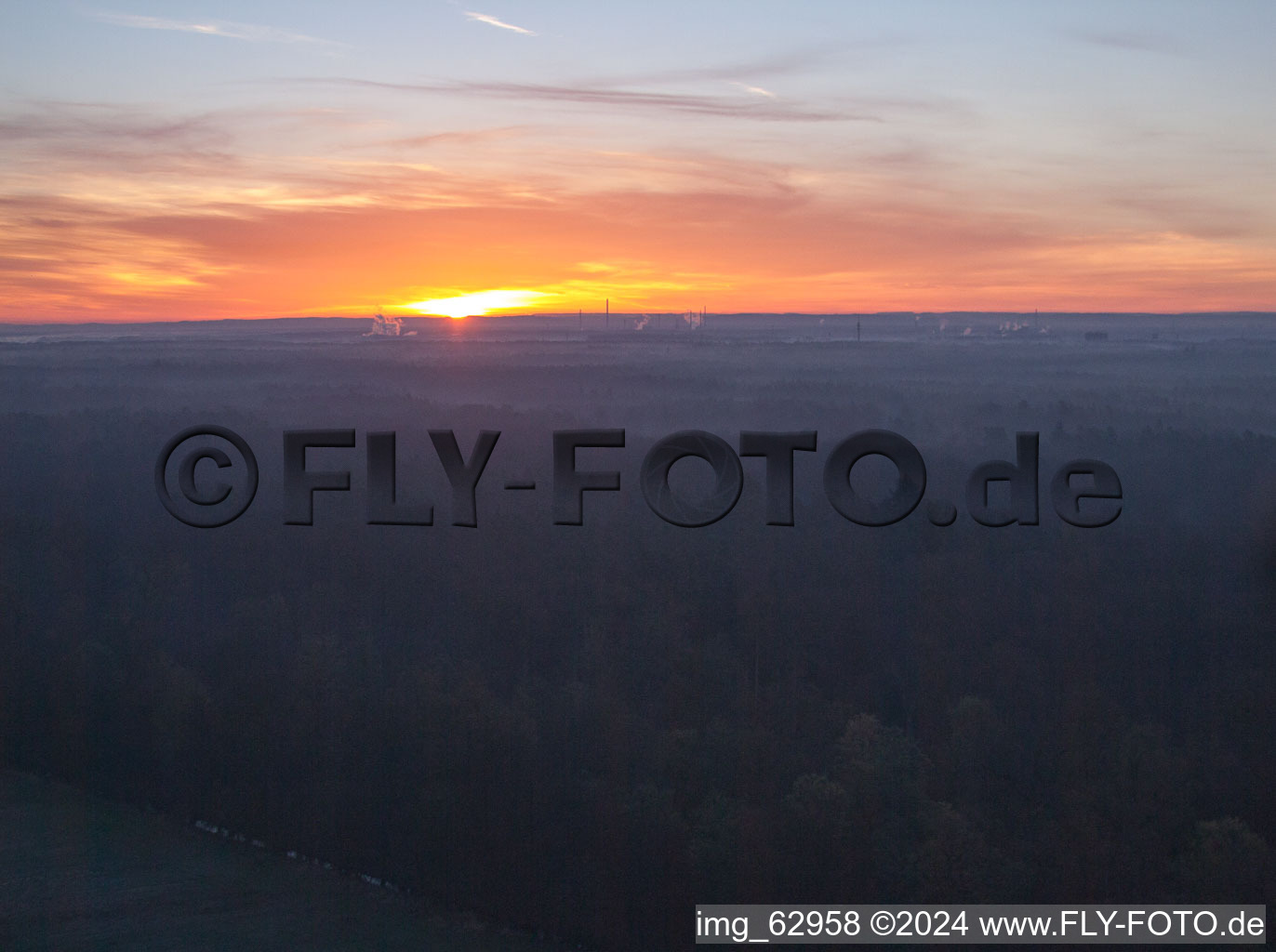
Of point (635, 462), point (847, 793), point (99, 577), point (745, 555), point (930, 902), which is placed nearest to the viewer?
point (930, 902)

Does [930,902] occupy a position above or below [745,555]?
below

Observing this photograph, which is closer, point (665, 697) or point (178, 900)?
point (178, 900)

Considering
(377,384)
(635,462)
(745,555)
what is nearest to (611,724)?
(745,555)

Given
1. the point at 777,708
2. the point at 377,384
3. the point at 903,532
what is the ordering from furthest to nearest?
the point at 377,384 → the point at 903,532 → the point at 777,708

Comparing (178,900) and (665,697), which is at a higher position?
(665,697)

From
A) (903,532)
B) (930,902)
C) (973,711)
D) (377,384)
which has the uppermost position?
(377,384)

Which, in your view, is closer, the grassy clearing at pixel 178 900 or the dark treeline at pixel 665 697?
the grassy clearing at pixel 178 900

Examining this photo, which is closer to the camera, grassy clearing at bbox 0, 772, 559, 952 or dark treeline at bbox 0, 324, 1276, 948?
grassy clearing at bbox 0, 772, 559, 952

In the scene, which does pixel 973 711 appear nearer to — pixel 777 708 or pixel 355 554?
pixel 777 708
